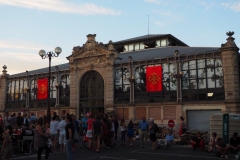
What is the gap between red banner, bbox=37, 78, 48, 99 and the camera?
1598 inches

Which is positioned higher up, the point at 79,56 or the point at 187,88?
the point at 79,56

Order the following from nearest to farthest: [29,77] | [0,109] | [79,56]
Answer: [79,56]
[29,77]
[0,109]

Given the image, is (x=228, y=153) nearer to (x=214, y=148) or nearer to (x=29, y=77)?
(x=214, y=148)

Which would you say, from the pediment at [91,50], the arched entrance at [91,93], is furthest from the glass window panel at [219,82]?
the arched entrance at [91,93]

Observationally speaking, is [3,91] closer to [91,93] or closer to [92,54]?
[91,93]

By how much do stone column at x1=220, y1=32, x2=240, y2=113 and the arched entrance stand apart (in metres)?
15.4

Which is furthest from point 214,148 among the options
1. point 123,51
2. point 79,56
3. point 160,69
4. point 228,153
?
point 123,51

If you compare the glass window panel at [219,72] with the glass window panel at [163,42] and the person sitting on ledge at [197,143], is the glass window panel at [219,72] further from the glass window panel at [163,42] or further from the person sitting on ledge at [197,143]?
the glass window panel at [163,42]

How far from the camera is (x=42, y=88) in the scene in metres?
40.9

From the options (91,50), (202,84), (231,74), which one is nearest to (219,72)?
(231,74)

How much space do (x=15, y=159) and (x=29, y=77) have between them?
101 feet

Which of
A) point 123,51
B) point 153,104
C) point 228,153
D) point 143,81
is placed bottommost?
point 228,153

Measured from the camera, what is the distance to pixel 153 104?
31906mm

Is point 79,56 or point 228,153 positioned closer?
point 228,153
